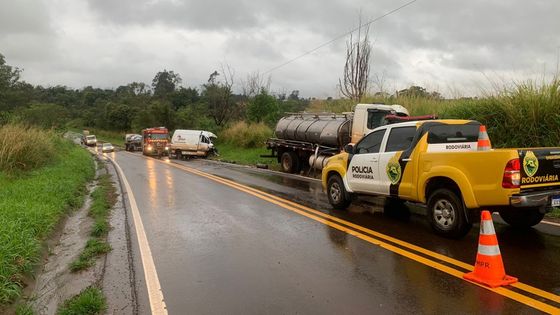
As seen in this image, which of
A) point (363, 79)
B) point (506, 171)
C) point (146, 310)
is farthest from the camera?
point (363, 79)

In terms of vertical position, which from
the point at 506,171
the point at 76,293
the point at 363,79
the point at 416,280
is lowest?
the point at 76,293

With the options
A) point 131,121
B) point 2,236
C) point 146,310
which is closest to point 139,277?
point 146,310

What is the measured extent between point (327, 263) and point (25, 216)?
5603 millimetres

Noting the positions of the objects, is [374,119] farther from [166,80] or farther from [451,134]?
[166,80]

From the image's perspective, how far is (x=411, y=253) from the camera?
618 cm

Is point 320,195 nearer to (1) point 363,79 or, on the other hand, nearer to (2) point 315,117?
(2) point 315,117

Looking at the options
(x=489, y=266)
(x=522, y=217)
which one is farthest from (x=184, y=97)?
(x=489, y=266)

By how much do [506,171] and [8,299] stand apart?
6202mm

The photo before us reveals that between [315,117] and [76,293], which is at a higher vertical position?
[315,117]

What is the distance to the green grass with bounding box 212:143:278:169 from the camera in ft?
84.8

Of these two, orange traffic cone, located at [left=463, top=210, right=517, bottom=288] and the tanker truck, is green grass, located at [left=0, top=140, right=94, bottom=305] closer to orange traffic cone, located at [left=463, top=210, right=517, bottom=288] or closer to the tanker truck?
orange traffic cone, located at [left=463, top=210, right=517, bottom=288]

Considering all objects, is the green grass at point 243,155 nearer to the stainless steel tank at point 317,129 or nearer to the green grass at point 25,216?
the stainless steel tank at point 317,129

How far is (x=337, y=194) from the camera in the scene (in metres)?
9.70

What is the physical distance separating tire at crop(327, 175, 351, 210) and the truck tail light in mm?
3718
